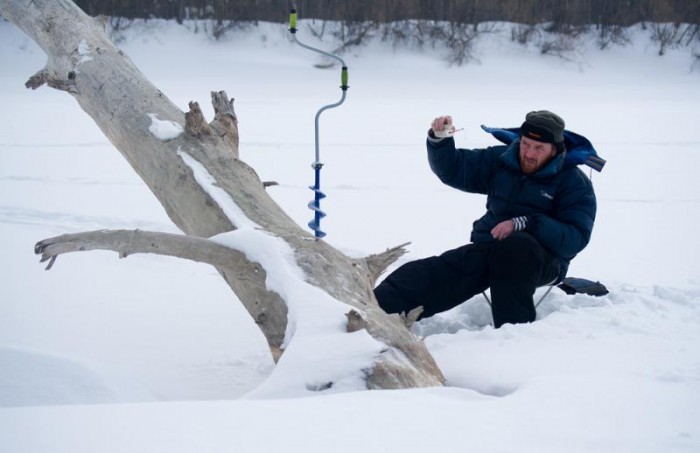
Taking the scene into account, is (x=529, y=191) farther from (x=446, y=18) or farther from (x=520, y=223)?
(x=446, y=18)

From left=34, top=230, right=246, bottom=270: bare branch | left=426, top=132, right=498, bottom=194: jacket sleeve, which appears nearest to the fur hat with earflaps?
left=426, top=132, right=498, bottom=194: jacket sleeve

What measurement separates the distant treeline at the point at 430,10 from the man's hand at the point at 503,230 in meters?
15.4

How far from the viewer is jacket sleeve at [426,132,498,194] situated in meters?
3.92

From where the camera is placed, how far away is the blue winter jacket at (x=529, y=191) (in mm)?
3674

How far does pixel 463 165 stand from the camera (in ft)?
13.1

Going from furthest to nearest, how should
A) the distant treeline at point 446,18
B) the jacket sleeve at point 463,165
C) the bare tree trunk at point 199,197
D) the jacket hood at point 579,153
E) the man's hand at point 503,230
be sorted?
the distant treeline at point 446,18 < the jacket sleeve at point 463,165 < the jacket hood at point 579,153 < the man's hand at point 503,230 < the bare tree trunk at point 199,197

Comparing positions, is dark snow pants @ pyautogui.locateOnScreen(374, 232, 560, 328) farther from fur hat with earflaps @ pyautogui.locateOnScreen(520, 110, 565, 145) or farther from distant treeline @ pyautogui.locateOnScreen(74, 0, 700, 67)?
distant treeline @ pyautogui.locateOnScreen(74, 0, 700, 67)

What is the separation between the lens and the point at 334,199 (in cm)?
720

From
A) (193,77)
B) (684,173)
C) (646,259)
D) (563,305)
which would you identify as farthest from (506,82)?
(563,305)

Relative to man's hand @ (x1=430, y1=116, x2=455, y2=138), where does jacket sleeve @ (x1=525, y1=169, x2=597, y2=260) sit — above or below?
below

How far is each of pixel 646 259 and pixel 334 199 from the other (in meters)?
2.84

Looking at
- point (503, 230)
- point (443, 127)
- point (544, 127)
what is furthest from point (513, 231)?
point (443, 127)

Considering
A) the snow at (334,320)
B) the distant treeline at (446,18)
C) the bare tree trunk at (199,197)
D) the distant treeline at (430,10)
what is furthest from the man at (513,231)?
the distant treeline at (430,10)

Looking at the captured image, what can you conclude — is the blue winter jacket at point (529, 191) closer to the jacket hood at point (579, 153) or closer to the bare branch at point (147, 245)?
the jacket hood at point (579, 153)
